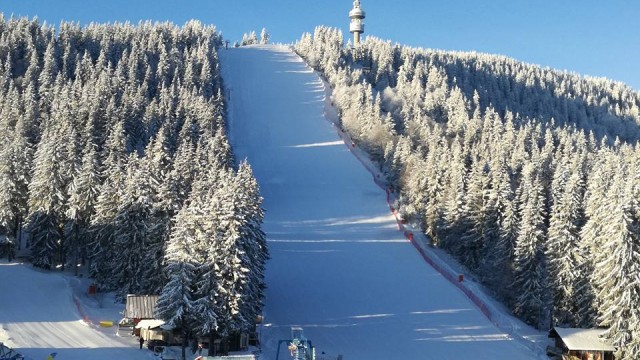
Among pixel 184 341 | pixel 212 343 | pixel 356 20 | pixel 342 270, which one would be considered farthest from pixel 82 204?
pixel 356 20

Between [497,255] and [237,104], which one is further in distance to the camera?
[237,104]

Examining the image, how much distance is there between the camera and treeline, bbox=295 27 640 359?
33312 millimetres

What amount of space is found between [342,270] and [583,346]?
21.2 meters

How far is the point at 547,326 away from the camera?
4519 centimetres

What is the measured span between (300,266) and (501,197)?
60.7ft

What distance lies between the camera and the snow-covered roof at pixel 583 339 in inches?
1352

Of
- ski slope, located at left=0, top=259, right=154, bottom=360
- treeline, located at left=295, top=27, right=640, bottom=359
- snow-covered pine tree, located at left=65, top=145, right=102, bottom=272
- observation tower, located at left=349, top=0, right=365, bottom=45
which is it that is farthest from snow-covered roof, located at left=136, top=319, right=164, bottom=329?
observation tower, located at left=349, top=0, right=365, bottom=45

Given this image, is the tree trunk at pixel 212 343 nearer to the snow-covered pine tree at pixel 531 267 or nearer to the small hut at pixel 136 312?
the small hut at pixel 136 312

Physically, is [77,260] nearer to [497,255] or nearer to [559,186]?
[497,255]

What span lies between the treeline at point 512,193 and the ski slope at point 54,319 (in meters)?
26.4

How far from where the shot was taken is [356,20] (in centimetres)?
17950

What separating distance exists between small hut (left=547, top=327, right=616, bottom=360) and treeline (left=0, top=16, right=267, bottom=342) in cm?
1832

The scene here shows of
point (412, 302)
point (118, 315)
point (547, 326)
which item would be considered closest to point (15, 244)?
point (118, 315)

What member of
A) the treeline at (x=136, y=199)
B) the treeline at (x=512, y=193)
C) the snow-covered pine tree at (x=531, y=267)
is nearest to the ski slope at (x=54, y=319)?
the treeline at (x=136, y=199)
